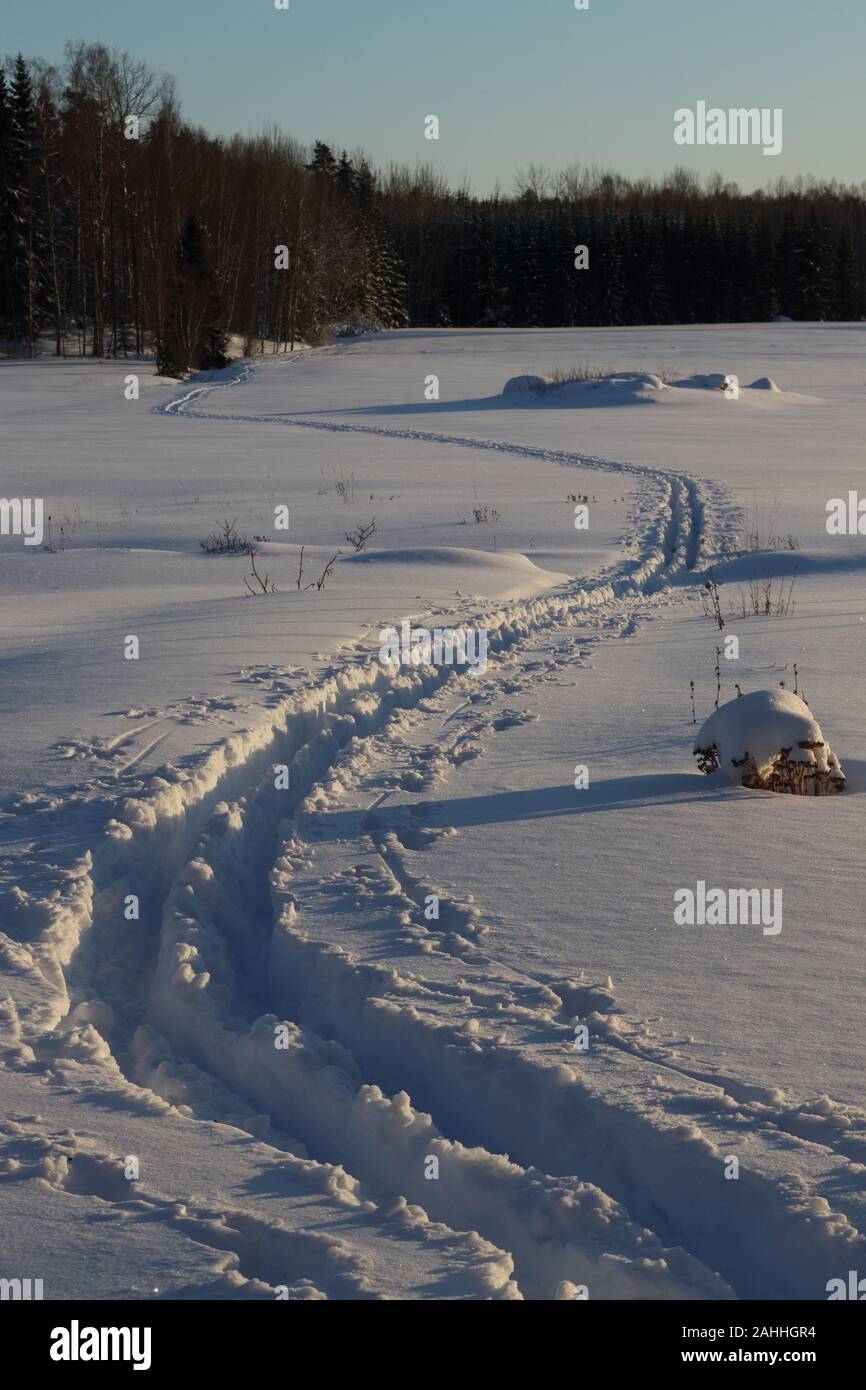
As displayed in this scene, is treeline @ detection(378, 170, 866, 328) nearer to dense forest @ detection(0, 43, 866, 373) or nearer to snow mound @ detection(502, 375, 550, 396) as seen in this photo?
dense forest @ detection(0, 43, 866, 373)

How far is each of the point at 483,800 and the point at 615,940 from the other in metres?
1.66

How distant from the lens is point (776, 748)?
581 centimetres

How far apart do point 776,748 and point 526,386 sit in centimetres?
2741

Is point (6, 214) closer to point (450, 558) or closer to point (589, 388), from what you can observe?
point (589, 388)

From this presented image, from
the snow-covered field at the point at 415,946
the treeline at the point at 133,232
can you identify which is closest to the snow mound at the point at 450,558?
the snow-covered field at the point at 415,946

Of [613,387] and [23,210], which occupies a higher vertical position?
[23,210]

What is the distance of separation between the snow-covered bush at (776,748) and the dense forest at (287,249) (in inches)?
1515

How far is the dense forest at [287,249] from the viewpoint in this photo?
151 ft

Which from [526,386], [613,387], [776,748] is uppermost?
[526,386]

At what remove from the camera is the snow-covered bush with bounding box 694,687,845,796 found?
5.78 metres

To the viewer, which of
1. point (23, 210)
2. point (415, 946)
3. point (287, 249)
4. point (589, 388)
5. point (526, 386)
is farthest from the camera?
point (287, 249)

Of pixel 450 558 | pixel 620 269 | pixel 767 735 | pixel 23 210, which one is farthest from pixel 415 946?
pixel 620 269

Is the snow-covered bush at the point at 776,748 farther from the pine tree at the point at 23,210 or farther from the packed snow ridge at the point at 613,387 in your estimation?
the pine tree at the point at 23,210
